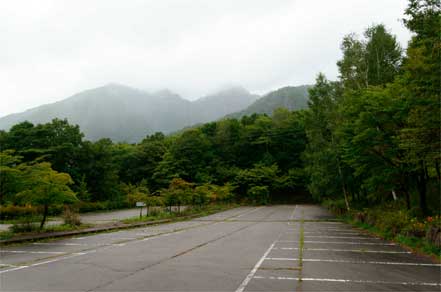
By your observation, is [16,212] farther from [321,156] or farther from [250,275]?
[250,275]

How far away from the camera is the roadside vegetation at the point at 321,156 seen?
1152cm

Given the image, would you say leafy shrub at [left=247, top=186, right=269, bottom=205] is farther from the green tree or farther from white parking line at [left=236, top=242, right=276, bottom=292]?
white parking line at [left=236, top=242, right=276, bottom=292]

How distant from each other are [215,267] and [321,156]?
21546 millimetres

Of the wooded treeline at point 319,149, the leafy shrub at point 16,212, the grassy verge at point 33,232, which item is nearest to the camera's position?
the wooded treeline at point 319,149

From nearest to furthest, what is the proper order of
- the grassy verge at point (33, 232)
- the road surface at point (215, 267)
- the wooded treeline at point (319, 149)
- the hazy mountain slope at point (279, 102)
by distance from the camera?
the road surface at point (215, 267), the wooded treeline at point (319, 149), the grassy verge at point (33, 232), the hazy mountain slope at point (279, 102)

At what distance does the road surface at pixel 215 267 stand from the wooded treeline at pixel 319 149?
4391 millimetres

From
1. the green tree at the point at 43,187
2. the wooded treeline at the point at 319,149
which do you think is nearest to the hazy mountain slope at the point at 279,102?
the wooded treeline at the point at 319,149

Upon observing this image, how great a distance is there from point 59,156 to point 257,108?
302 feet

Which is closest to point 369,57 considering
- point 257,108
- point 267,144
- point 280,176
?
point 280,176

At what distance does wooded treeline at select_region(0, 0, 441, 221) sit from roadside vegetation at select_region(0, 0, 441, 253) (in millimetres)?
77

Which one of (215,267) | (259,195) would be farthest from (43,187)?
(259,195)

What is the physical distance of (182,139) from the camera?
65.8m

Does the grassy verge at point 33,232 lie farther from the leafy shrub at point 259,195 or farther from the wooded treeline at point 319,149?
the leafy shrub at point 259,195

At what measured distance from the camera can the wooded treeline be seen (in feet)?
37.8
